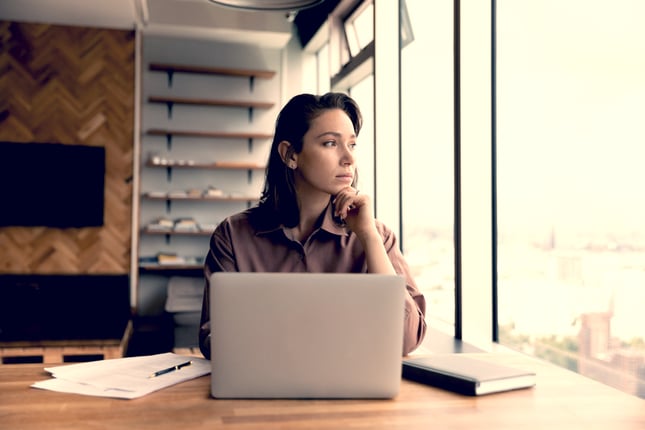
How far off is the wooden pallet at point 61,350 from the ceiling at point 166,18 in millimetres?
2791

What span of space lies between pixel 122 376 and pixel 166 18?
16.3 feet

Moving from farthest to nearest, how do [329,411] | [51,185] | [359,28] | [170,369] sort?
1. [51,185]
2. [359,28]
3. [170,369]
4. [329,411]

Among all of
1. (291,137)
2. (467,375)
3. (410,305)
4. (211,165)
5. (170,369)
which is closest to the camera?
(467,375)

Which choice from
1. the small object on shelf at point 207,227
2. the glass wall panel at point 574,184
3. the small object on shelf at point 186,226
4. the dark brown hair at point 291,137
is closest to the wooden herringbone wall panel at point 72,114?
the small object on shelf at point 186,226

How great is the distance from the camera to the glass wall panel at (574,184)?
1.97 meters

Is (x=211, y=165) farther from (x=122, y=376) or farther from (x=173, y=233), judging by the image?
(x=122, y=376)

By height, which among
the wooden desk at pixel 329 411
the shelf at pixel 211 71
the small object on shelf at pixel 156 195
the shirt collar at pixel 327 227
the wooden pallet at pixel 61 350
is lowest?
the wooden pallet at pixel 61 350

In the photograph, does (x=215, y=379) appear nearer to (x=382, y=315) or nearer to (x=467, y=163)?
(x=382, y=315)

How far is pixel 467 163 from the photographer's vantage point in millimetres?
2947

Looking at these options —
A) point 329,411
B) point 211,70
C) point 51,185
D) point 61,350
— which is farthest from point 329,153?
point 51,185

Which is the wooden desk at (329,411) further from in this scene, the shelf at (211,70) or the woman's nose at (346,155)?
the shelf at (211,70)

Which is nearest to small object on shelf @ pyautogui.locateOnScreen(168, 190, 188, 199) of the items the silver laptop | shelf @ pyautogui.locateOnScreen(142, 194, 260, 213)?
shelf @ pyautogui.locateOnScreen(142, 194, 260, 213)

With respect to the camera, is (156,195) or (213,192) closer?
(156,195)

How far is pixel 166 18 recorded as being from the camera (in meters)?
5.57
